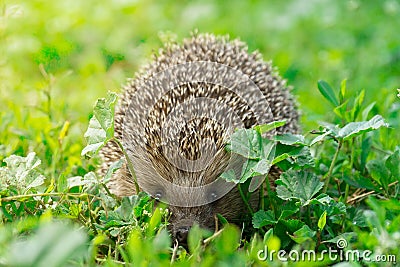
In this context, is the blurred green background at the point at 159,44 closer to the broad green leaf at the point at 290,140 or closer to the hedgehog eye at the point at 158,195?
the hedgehog eye at the point at 158,195

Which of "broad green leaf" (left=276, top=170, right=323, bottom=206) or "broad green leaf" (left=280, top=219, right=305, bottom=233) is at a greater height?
"broad green leaf" (left=276, top=170, right=323, bottom=206)

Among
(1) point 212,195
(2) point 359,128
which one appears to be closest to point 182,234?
(1) point 212,195

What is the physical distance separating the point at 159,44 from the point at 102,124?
10.1 ft

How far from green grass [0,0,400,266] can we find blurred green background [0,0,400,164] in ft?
0.06

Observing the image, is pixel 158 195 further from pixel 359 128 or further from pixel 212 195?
pixel 359 128


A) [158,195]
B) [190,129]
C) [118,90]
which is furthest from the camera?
[118,90]

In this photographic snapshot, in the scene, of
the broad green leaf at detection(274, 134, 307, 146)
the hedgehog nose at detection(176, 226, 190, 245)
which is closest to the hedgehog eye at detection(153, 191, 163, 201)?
the hedgehog nose at detection(176, 226, 190, 245)

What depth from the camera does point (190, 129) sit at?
2939 mm

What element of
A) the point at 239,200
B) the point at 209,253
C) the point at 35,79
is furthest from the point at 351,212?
the point at 35,79

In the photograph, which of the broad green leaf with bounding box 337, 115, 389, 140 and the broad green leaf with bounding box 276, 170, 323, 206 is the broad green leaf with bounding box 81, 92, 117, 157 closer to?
the broad green leaf with bounding box 276, 170, 323, 206

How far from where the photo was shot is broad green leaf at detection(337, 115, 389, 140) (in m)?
2.62

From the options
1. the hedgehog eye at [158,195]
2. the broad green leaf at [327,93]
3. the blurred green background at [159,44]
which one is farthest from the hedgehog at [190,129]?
the blurred green background at [159,44]

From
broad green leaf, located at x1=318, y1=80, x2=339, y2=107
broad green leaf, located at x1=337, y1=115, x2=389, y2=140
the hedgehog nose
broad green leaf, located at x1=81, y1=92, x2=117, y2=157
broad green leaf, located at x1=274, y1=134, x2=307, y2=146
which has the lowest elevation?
the hedgehog nose

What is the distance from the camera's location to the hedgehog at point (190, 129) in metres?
2.95
